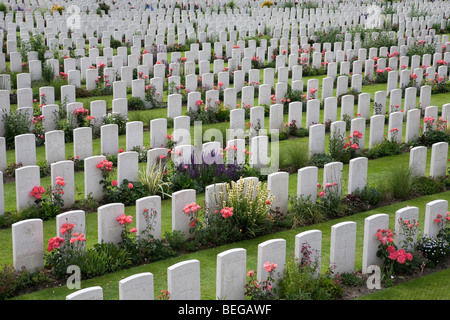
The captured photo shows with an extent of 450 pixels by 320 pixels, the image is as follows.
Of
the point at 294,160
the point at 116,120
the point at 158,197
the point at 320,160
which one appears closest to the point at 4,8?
the point at 116,120

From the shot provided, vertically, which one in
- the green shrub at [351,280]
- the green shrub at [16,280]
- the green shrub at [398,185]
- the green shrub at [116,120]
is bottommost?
the green shrub at [351,280]

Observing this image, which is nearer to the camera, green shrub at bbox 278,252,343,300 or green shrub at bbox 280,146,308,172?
green shrub at bbox 278,252,343,300

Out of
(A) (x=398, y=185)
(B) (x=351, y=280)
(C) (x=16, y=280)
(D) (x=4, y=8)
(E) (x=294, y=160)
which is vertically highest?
(D) (x=4, y=8)

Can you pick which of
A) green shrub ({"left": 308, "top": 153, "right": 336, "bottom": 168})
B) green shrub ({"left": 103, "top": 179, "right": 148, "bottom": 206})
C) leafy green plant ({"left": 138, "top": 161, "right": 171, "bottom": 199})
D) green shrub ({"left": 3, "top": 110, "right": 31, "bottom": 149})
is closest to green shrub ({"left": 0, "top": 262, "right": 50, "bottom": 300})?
green shrub ({"left": 103, "top": 179, "right": 148, "bottom": 206})

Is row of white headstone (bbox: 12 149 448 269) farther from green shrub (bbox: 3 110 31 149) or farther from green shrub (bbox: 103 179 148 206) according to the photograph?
green shrub (bbox: 3 110 31 149)

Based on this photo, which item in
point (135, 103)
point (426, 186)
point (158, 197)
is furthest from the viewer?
point (135, 103)

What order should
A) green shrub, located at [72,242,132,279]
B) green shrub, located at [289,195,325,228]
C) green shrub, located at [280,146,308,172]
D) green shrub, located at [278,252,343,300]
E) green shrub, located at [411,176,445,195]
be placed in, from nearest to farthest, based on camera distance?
green shrub, located at [278,252,343,300]
green shrub, located at [72,242,132,279]
green shrub, located at [289,195,325,228]
green shrub, located at [411,176,445,195]
green shrub, located at [280,146,308,172]

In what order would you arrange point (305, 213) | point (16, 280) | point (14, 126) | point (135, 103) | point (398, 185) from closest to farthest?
1. point (16, 280)
2. point (305, 213)
3. point (398, 185)
4. point (14, 126)
5. point (135, 103)

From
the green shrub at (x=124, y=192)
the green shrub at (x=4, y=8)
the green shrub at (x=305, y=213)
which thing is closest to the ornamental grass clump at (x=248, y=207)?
the green shrub at (x=305, y=213)

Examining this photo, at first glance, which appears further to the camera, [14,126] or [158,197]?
[14,126]

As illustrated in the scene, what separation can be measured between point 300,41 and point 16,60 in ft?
31.5

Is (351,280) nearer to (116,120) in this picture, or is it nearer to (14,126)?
(116,120)

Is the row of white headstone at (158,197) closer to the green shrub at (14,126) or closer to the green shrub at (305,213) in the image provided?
the green shrub at (305,213)
